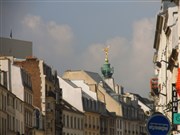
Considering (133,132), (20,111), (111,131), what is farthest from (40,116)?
(133,132)

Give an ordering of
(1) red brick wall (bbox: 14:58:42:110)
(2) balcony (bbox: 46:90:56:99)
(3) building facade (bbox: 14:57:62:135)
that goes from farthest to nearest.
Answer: (2) balcony (bbox: 46:90:56:99), (1) red brick wall (bbox: 14:58:42:110), (3) building facade (bbox: 14:57:62:135)

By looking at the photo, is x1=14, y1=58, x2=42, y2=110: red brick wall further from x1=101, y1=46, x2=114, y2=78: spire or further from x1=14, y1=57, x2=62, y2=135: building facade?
x1=101, y1=46, x2=114, y2=78: spire

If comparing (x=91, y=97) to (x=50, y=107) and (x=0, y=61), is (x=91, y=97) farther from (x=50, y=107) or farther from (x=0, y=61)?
(x=0, y=61)

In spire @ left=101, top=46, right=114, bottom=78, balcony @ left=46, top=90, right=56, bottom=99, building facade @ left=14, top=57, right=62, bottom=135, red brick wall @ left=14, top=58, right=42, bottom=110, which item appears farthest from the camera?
spire @ left=101, top=46, right=114, bottom=78

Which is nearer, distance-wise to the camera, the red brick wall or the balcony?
the red brick wall

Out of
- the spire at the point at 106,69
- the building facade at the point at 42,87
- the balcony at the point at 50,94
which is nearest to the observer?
the building facade at the point at 42,87

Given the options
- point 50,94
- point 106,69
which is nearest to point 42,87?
point 50,94

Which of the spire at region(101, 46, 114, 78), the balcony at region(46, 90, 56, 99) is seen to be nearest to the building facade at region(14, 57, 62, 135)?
the balcony at region(46, 90, 56, 99)

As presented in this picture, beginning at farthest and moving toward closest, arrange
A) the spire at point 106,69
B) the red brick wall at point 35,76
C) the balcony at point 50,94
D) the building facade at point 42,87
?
the spire at point 106,69
the balcony at point 50,94
the red brick wall at point 35,76
the building facade at point 42,87

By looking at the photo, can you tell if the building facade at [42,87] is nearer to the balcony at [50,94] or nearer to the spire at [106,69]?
the balcony at [50,94]

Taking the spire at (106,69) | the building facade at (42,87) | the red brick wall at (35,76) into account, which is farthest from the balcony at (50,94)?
the spire at (106,69)

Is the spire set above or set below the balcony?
above

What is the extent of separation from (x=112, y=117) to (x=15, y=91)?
57.8 metres

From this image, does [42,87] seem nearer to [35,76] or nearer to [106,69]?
[35,76]
